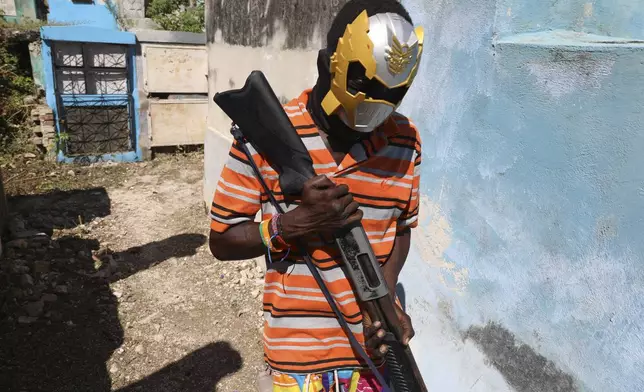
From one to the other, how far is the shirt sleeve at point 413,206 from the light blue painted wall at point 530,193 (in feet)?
2.14

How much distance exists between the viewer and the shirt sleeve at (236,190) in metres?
1.33

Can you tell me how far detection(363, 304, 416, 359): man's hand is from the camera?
1448mm

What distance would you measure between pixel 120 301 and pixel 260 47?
8.46 feet

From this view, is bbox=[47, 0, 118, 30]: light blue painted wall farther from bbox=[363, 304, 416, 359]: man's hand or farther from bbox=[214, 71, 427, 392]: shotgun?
bbox=[363, 304, 416, 359]: man's hand

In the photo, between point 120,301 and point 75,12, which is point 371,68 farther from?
point 75,12

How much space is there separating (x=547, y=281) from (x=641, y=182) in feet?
1.79

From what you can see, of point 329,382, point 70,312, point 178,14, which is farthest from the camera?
point 178,14

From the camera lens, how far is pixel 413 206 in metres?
1.60

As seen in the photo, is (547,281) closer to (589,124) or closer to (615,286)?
(615,286)

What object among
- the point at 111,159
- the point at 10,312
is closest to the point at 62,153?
the point at 111,159

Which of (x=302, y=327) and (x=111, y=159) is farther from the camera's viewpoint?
(x=111, y=159)

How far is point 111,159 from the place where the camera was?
7922 millimetres

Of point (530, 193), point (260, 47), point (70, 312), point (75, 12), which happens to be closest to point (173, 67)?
point (260, 47)

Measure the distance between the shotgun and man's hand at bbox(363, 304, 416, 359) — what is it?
0.08ft
